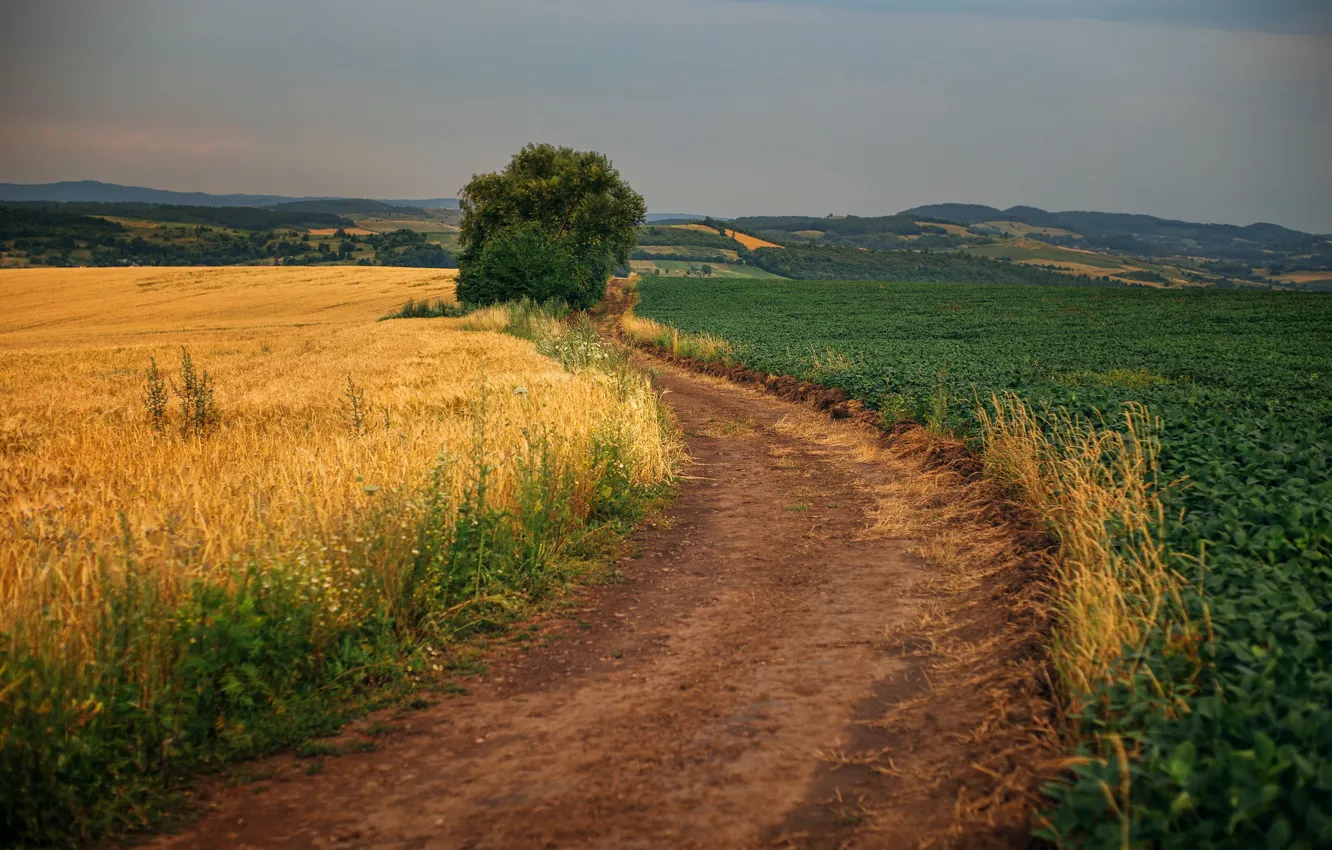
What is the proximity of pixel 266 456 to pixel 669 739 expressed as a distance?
635 cm

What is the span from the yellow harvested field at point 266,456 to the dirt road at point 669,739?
1447 mm

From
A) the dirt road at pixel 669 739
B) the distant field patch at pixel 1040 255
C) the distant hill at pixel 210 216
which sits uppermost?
the distant hill at pixel 210 216

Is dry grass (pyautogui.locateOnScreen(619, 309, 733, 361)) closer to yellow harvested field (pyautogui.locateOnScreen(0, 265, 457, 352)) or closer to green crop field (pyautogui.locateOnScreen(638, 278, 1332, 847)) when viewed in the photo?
green crop field (pyautogui.locateOnScreen(638, 278, 1332, 847))

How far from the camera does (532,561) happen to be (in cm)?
800

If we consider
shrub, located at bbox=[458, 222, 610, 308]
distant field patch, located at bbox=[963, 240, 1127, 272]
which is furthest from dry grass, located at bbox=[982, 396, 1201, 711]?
distant field patch, located at bbox=[963, 240, 1127, 272]

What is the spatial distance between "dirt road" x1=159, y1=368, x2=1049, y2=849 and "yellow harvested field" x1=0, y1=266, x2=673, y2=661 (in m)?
1.45

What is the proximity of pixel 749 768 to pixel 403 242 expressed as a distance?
13022 centimetres

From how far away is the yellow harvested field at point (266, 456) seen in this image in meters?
5.59

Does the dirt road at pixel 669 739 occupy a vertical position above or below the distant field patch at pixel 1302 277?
below

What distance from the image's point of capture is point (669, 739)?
504 centimetres

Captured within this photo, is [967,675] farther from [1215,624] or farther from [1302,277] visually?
[1302,277]

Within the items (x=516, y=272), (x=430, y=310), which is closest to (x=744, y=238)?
(x=430, y=310)

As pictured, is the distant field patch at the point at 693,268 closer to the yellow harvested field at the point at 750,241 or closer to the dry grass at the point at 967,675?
the yellow harvested field at the point at 750,241

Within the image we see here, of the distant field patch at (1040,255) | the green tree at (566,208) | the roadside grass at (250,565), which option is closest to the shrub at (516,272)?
the green tree at (566,208)
